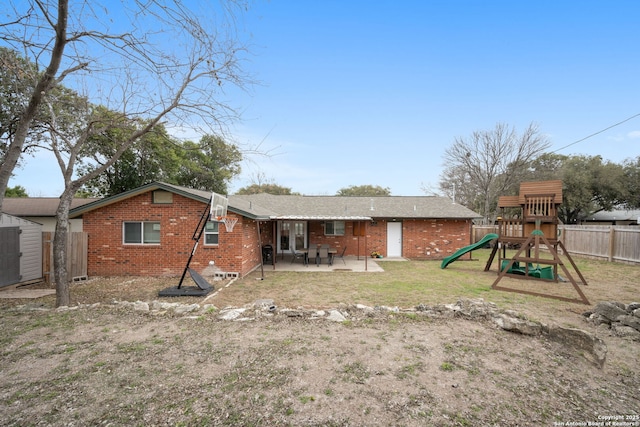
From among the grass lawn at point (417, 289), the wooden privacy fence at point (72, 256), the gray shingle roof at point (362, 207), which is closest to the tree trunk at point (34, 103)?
the grass lawn at point (417, 289)

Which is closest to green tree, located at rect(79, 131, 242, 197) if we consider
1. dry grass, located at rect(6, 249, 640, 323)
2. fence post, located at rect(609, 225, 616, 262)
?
dry grass, located at rect(6, 249, 640, 323)

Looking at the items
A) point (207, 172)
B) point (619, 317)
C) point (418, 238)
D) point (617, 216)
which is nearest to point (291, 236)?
point (418, 238)

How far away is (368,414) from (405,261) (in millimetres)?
12647

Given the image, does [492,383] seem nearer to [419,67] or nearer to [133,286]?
[133,286]

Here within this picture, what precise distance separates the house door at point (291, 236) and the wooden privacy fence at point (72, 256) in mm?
8801

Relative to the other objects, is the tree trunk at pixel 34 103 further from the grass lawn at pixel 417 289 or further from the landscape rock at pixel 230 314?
the grass lawn at pixel 417 289

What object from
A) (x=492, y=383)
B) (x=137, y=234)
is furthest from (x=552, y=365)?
(x=137, y=234)

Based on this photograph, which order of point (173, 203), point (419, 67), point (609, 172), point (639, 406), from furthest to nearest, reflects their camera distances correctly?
point (609, 172)
point (419, 67)
point (173, 203)
point (639, 406)

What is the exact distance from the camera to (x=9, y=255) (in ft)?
27.2

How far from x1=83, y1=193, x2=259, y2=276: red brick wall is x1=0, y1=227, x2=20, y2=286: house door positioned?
74.2 inches

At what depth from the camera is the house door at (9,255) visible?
26.6ft

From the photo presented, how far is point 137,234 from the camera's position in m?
10.3

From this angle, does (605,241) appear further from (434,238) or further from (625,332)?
(625,332)

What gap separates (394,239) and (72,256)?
1427 cm
